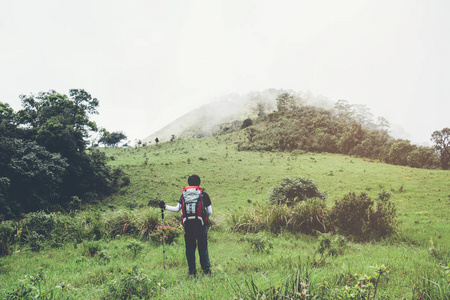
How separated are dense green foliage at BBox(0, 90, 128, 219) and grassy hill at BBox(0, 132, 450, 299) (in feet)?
10.1

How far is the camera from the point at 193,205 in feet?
18.5

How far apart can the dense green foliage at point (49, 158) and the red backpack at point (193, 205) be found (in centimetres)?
1575

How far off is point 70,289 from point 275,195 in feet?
38.9

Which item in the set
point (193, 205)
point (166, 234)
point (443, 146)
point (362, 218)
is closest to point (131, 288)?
point (193, 205)

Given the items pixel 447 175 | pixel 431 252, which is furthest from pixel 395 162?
pixel 431 252

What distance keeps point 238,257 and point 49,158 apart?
19.9 metres

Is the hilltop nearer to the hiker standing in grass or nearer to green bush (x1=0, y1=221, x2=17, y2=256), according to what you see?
green bush (x1=0, y1=221, x2=17, y2=256)

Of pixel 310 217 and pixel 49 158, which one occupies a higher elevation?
pixel 49 158

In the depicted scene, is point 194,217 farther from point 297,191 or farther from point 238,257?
point 297,191

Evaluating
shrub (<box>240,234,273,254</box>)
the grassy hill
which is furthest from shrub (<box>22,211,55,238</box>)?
shrub (<box>240,234,273,254</box>)

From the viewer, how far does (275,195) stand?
589 inches

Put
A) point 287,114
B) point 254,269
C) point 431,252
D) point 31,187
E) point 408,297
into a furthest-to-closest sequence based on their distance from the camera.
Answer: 1. point 287,114
2. point 31,187
3. point 431,252
4. point 254,269
5. point 408,297

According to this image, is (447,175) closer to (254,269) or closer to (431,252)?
(431,252)

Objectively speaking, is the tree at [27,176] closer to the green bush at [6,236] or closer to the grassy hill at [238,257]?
the grassy hill at [238,257]
